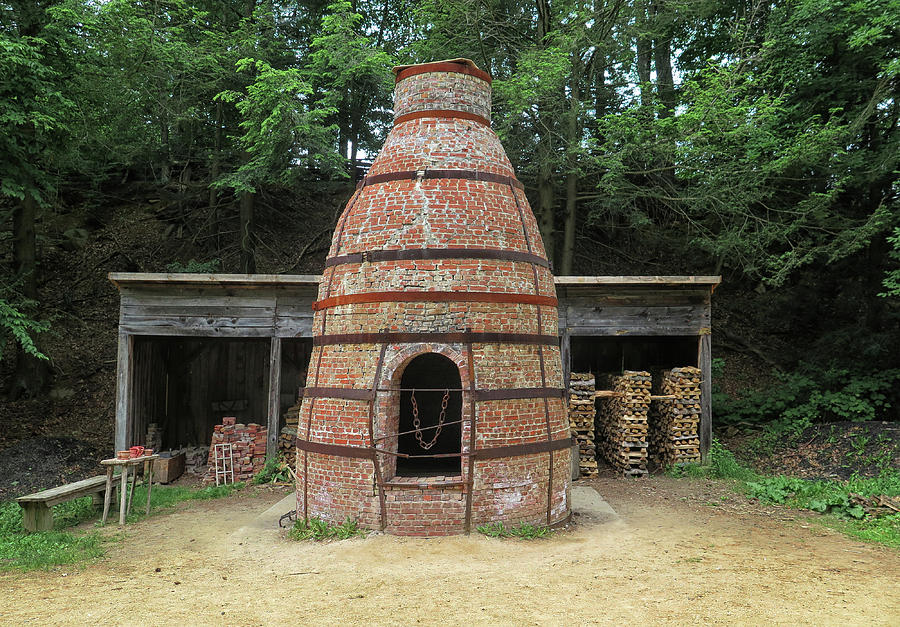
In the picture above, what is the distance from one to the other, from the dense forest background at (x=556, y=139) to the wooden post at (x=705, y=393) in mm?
2499

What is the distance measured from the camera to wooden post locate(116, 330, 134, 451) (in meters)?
11.1

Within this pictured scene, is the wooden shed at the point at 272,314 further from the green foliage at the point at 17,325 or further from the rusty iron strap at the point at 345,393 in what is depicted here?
the rusty iron strap at the point at 345,393

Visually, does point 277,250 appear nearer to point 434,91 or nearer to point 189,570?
point 434,91

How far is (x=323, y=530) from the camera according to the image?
22.6 feet

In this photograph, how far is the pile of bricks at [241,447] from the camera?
11.5 metres

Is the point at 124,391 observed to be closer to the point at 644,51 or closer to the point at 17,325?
the point at 17,325

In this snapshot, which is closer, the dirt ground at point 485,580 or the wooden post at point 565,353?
the dirt ground at point 485,580

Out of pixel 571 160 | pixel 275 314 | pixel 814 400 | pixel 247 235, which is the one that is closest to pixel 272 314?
pixel 275 314

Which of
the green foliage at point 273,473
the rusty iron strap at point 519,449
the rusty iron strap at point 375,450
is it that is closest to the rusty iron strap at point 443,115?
the rusty iron strap at point 375,450

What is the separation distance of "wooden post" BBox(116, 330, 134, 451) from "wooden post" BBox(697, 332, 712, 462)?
36.7 feet

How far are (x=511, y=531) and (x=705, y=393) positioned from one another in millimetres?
6583

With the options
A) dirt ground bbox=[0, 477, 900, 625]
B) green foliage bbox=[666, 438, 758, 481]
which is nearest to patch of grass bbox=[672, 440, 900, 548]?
green foliage bbox=[666, 438, 758, 481]

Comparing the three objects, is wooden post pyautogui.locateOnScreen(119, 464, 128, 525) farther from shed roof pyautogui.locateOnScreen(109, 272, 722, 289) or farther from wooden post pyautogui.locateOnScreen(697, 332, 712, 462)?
wooden post pyautogui.locateOnScreen(697, 332, 712, 462)

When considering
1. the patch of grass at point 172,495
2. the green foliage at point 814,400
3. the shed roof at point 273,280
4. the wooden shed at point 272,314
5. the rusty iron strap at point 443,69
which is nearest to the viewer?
the rusty iron strap at point 443,69
